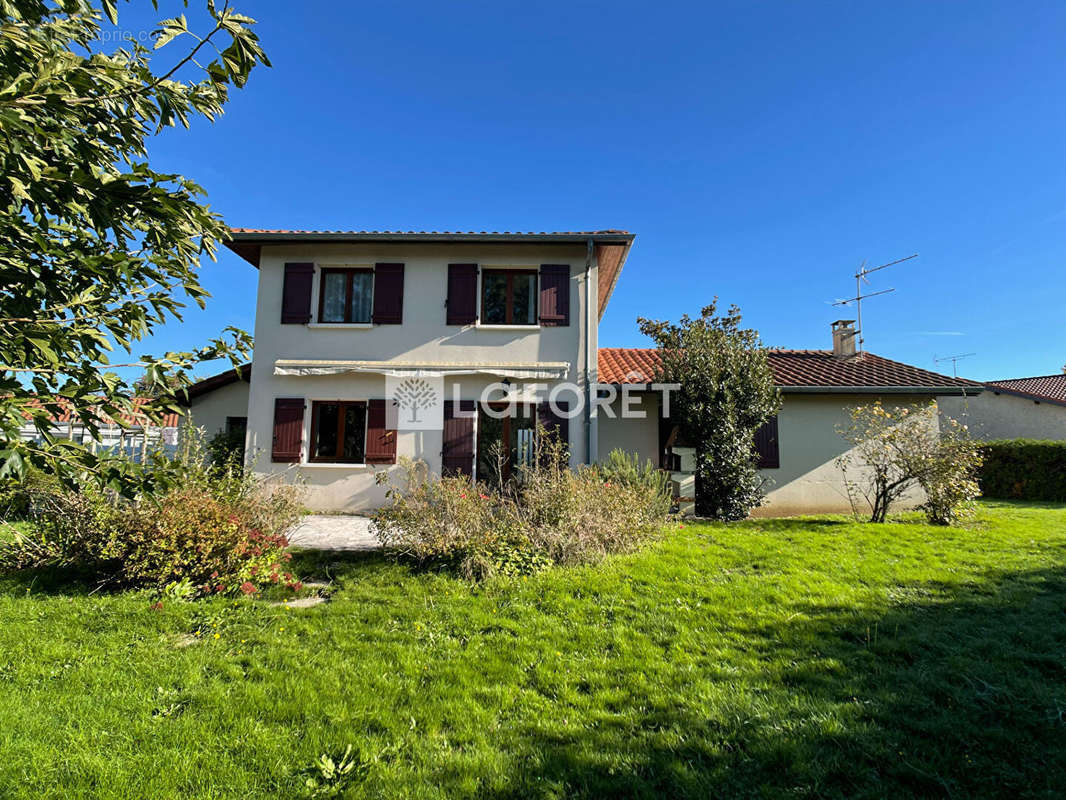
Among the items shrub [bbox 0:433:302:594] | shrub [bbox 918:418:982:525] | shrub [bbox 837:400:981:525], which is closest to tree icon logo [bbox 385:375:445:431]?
shrub [bbox 0:433:302:594]

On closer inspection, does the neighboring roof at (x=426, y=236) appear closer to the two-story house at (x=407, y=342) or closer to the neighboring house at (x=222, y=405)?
the two-story house at (x=407, y=342)

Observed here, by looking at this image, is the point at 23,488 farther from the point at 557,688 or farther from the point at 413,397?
the point at 413,397

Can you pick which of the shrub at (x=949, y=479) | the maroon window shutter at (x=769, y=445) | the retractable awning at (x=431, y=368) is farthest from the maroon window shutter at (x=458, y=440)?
the shrub at (x=949, y=479)

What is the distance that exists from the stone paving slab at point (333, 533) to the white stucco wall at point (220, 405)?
15.3 ft

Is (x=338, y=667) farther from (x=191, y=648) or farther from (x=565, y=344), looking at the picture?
(x=565, y=344)

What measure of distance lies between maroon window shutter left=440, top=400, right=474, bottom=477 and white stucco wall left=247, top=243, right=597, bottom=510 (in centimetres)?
24

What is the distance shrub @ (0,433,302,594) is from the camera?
5.69 m

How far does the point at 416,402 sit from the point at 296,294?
4.16 m

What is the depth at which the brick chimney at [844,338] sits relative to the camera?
1574 cm

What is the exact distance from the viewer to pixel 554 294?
40.3ft

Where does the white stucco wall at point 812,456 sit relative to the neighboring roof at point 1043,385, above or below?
below

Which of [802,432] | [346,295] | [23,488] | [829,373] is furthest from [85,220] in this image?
[829,373]

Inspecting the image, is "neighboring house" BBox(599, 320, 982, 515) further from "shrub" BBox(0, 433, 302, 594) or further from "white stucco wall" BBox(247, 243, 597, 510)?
"shrub" BBox(0, 433, 302, 594)

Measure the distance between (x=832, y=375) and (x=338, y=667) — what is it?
1430cm
